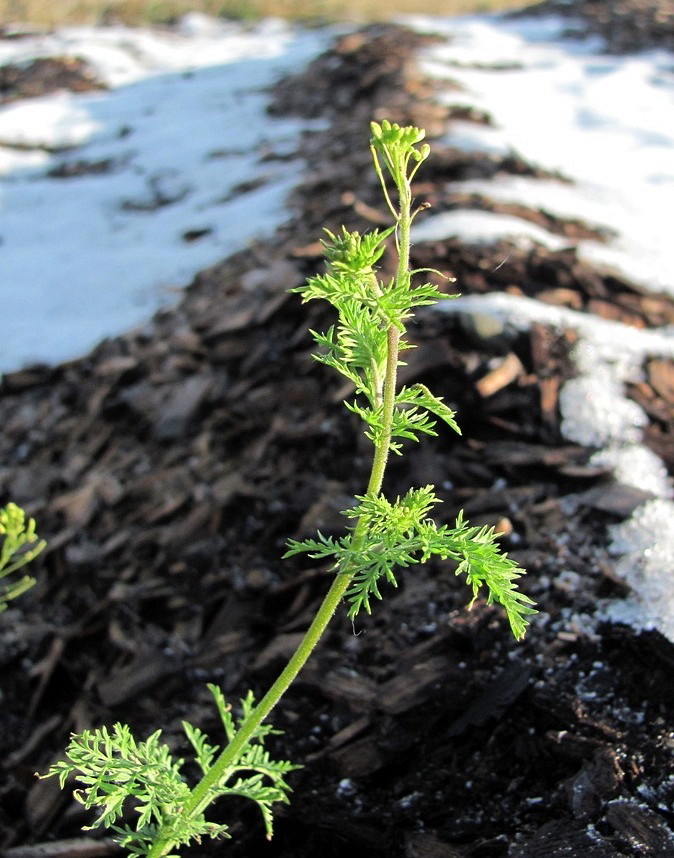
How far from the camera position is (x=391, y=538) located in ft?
4.50

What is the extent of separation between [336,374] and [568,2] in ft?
28.1

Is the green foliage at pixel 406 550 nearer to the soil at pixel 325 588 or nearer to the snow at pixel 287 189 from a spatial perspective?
the soil at pixel 325 588

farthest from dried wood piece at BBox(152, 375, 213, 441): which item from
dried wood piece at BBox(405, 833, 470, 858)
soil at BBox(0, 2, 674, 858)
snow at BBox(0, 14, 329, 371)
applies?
dried wood piece at BBox(405, 833, 470, 858)

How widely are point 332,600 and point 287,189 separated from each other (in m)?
4.53

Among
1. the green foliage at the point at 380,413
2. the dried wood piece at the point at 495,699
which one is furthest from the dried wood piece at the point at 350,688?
the green foliage at the point at 380,413

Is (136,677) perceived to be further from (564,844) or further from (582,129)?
(582,129)

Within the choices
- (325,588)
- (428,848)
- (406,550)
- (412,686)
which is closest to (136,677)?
(325,588)

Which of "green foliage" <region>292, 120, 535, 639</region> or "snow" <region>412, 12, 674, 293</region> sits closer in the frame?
"green foliage" <region>292, 120, 535, 639</region>

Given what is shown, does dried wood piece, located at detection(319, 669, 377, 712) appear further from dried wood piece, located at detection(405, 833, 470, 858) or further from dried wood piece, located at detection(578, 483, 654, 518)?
dried wood piece, located at detection(578, 483, 654, 518)

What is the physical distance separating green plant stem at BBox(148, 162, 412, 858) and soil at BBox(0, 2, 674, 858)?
605mm

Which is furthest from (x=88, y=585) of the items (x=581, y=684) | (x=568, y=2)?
(x=568, y=2)

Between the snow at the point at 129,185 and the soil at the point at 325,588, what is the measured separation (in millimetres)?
515

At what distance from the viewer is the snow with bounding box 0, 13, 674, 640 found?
3188mm

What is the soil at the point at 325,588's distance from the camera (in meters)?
2.03
